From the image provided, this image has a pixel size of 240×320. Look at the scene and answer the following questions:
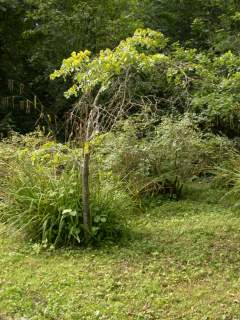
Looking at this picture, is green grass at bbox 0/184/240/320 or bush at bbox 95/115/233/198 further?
bush at bbox 95/115/233/198

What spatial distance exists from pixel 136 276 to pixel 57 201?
4.90ft

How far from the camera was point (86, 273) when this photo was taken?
5.09 metres

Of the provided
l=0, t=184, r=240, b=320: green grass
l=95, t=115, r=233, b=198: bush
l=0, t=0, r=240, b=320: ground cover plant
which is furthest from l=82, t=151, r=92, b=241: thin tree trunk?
l=95, t=115, r=233, b=198: bush

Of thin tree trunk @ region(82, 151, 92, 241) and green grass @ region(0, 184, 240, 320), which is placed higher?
thin tree trunk @ region(82, 151, 92, 241)

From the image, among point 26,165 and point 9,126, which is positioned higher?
point 26,165

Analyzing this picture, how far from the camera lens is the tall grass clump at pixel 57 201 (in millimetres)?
5840

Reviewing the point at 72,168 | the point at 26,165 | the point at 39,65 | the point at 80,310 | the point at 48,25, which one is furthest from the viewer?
the point at 39,65

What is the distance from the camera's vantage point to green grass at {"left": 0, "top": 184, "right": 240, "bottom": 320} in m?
4.29

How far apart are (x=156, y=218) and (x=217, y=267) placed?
2.13 m

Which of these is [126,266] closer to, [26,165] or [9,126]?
[26,165]

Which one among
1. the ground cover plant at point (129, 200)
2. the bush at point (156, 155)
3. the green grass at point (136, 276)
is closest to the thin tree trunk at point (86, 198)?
the ground cover plant at point (129, 200)

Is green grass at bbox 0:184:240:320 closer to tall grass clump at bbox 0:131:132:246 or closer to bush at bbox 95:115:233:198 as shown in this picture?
tall grass clump at bbox 0:131:132:246

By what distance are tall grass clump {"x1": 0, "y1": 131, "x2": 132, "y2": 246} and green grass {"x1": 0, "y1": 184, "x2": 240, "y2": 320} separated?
0.70 feet

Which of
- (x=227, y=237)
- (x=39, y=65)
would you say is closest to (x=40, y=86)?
(x=39, y=65)
